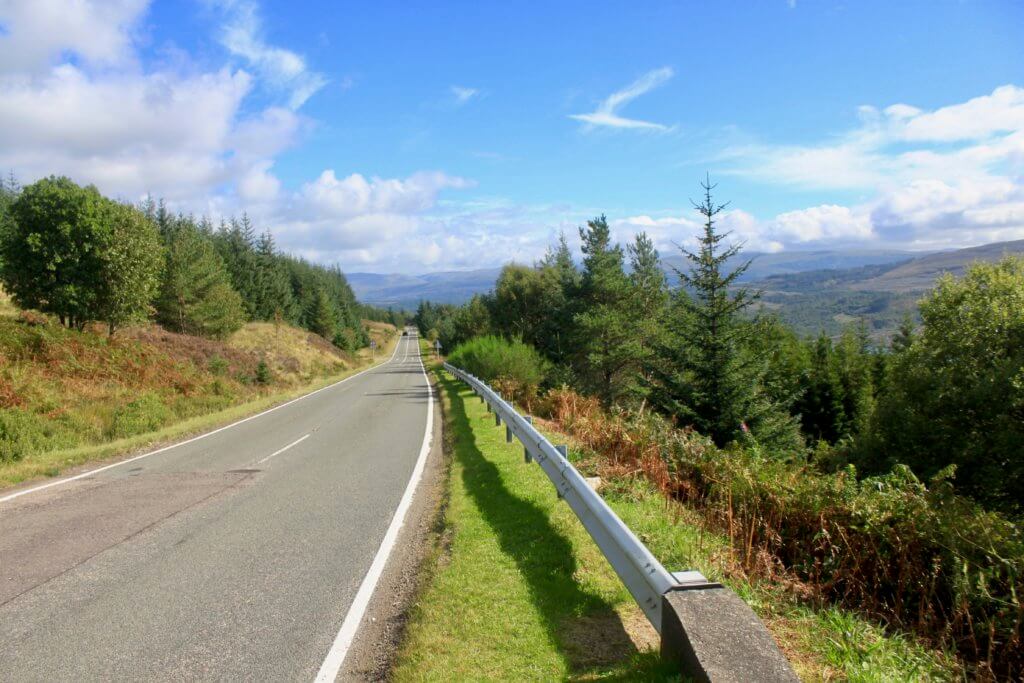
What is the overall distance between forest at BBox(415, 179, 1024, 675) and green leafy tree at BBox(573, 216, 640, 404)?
11 cm

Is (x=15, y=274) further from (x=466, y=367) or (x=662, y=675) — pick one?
(x=662, y=675)

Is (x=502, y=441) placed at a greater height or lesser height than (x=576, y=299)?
lesser

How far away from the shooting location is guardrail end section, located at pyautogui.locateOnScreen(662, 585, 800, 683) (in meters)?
2.61

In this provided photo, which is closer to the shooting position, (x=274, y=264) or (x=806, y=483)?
(x=806, y=483)

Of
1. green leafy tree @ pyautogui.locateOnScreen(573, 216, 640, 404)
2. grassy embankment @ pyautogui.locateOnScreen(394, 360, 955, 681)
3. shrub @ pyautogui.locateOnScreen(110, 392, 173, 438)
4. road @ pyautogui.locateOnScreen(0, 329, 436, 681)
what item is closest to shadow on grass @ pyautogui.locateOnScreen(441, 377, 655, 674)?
grassy embankment @ pyautogui.locateOnScreen(394, 360, 955, 681)

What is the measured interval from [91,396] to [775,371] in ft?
83.5

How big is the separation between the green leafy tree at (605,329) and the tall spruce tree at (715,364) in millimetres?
9995

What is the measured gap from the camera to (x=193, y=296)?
4628cm

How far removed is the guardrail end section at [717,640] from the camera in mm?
2608

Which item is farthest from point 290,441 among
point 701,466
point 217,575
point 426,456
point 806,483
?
point 806,483

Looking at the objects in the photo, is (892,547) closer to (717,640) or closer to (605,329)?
(717,640)

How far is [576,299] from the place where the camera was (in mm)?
30750

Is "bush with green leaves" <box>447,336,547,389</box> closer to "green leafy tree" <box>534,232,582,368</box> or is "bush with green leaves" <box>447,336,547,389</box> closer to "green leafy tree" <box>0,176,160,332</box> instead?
"green leafy tree" <box>534,232,582,368</box>

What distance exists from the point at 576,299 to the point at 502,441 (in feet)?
66.0
